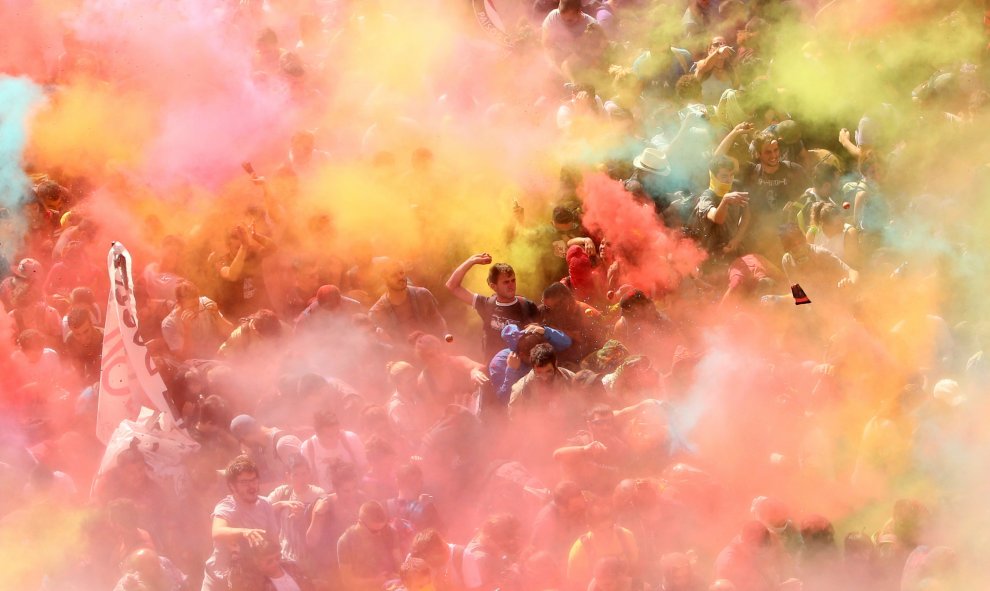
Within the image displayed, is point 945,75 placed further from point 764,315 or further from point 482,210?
point 482,210

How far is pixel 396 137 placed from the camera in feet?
26.6

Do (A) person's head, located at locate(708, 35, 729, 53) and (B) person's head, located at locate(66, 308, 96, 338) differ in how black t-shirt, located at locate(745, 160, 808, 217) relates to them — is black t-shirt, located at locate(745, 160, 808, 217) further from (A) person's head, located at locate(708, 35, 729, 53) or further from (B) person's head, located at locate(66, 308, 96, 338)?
(B) person's head, located at locate(66, 308, 96, 338)

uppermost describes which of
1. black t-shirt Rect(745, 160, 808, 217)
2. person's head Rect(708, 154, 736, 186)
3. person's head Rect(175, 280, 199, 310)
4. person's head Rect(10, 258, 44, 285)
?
person's head Rect(10, 258, 44, 285)

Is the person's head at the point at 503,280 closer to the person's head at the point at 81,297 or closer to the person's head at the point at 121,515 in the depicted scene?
the person's head at the point at 121,515

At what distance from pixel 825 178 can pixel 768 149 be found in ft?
1.52

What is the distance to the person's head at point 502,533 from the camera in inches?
193

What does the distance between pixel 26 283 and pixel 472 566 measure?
12.9ft

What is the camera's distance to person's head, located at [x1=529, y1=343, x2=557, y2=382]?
18.1 feet

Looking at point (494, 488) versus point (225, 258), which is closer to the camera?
point (494, 488)

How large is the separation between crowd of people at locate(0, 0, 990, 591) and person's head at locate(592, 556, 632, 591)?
0.01 meters

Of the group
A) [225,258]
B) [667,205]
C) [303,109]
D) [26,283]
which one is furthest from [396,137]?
[26,283]

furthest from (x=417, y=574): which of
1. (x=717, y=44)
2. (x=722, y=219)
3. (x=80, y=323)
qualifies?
(x=717, y=44)

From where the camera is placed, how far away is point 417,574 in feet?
15.6

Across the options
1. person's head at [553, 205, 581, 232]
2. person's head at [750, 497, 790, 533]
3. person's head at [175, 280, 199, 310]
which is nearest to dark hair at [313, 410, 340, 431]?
person's head at [175, 280, 199, 310]
